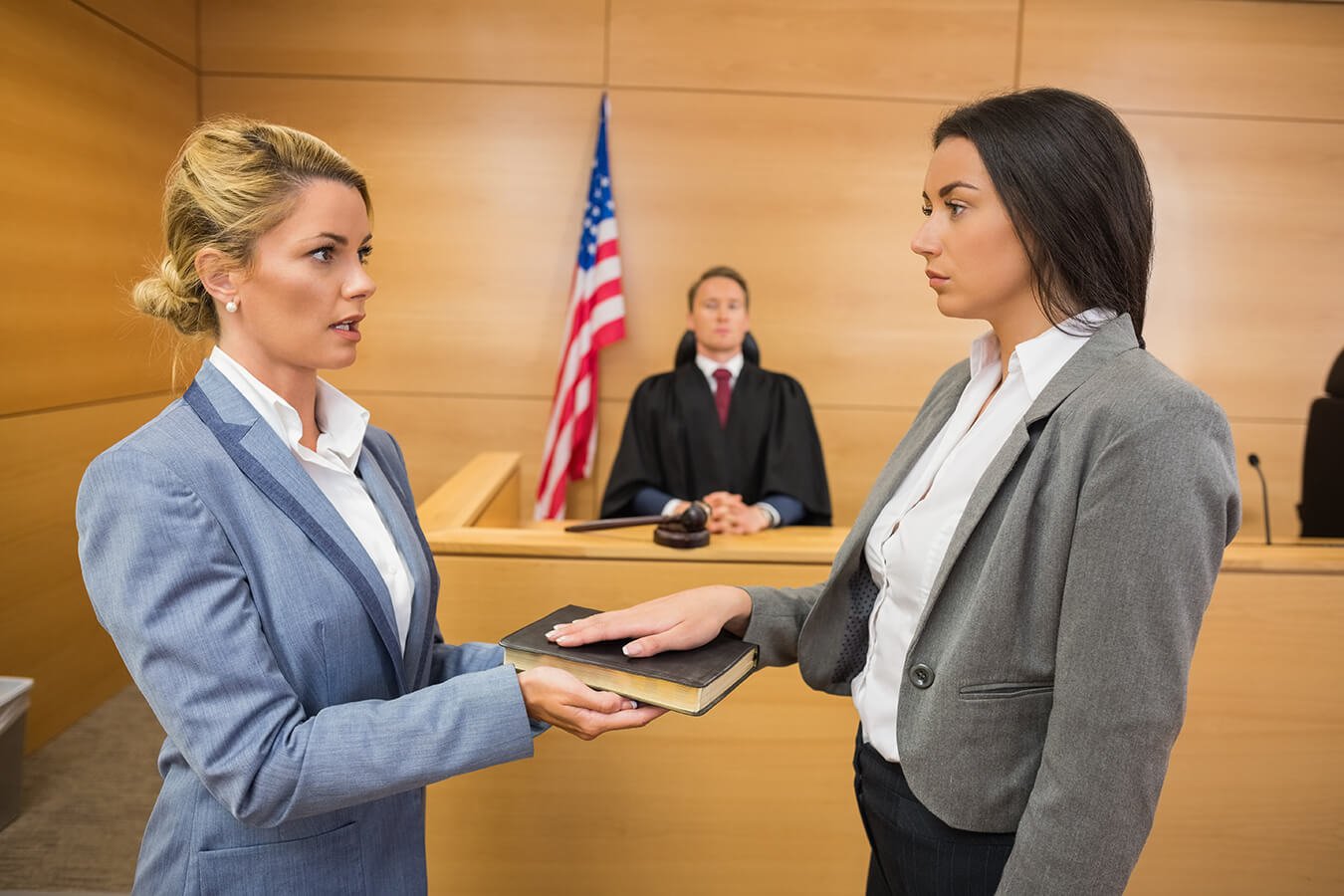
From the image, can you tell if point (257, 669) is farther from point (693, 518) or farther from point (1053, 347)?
point (693, 518)

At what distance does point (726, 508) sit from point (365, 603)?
148cm

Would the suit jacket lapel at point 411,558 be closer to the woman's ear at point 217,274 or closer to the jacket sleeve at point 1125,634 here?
the woman's ear at point 217,274

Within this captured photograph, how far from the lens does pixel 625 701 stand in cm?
117

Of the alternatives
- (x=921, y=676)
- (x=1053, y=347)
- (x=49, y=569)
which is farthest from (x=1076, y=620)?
(x=49, y=569)

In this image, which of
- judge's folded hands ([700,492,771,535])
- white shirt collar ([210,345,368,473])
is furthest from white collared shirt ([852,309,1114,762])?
judge's folded hands ([700,492,771,535])

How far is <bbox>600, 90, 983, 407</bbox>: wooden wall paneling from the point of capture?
471cm

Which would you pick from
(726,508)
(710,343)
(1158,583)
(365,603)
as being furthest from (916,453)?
(710,343)

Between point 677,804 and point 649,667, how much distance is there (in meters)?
1.17

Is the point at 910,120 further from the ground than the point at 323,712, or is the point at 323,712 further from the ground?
the point at 910,120

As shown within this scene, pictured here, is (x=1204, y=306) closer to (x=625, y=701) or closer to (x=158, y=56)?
(x=625, y=701)

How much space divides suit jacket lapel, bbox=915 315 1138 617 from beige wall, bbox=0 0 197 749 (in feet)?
10.6

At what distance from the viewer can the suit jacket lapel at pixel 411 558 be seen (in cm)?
131

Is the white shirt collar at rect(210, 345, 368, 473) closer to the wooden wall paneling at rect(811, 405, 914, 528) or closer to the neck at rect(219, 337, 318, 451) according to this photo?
the neck at rect(219, 337, 318, 451)

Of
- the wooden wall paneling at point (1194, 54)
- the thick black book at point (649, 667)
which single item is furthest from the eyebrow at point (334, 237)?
the wooden wall paneling at point (1194, 54)
